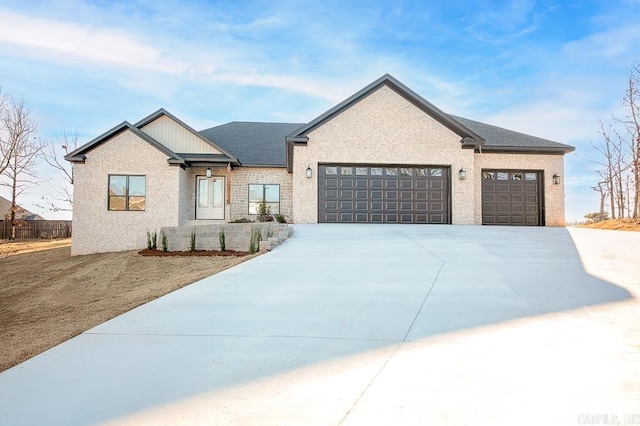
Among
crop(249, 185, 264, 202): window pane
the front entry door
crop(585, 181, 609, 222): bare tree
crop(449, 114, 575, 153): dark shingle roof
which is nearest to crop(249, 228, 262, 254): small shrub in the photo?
crop(249, 185, 264, 202): window pane

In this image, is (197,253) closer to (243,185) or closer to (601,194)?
(243,185)

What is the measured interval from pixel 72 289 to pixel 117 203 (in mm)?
8230

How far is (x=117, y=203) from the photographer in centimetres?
1791

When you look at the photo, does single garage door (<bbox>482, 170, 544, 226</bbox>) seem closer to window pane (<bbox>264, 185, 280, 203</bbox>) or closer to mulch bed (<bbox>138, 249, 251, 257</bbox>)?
window pane (<bbox>264, 185, 280, 203</bbox>)

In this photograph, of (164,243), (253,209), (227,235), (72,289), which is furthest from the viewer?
(253,209)

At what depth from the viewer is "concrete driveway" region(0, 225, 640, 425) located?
3043 mm

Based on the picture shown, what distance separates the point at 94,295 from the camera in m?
9.03

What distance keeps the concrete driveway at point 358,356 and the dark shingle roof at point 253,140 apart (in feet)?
44.9

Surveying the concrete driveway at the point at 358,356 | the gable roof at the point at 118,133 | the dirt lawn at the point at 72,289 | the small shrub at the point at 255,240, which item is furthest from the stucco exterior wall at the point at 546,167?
the gable roof at the point at 118,133

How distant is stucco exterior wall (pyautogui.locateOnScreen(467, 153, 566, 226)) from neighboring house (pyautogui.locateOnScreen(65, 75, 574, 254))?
0.05 m

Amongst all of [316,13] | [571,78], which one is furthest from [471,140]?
[316,13]

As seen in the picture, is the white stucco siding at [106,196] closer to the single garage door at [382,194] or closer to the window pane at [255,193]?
the window pane at [255,193]

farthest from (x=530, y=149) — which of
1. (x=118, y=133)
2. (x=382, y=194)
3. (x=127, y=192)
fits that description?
(x=118, y=133)

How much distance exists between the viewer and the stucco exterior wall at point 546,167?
738 inches
